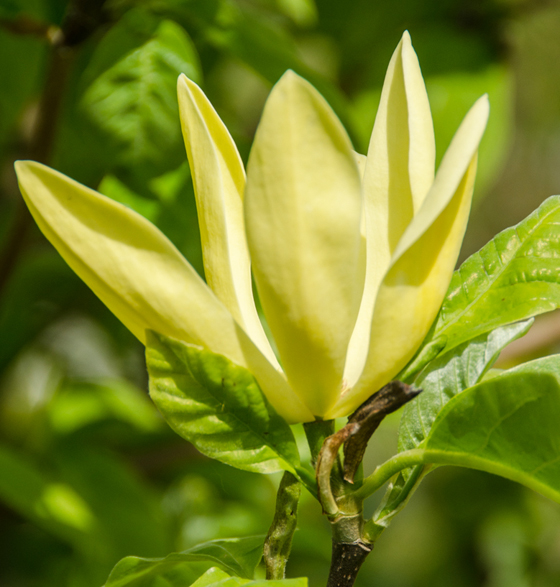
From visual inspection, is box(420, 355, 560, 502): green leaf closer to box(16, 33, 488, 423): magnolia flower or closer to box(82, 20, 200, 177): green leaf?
box(16, 33, 488, 423): magnolia flower

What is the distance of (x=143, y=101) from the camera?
65cm

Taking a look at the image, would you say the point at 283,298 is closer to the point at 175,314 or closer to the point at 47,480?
the point at 175,314

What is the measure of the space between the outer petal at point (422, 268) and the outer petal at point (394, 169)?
0.03 m

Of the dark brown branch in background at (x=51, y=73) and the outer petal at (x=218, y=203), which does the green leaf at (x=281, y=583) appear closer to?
the outer petal at (x=218, y=203)

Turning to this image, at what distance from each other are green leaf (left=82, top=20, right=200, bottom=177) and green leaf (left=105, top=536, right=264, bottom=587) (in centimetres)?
39

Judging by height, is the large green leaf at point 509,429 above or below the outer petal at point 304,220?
below

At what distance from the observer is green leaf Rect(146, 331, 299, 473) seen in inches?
13.5

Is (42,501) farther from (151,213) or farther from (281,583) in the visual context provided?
(281,583)

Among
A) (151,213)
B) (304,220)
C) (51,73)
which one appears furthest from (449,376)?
(51,73)

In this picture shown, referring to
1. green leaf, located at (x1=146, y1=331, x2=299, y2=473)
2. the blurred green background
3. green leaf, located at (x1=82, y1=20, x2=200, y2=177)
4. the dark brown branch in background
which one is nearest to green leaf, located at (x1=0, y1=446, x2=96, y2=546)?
the blurred green background

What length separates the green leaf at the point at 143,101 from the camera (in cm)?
65

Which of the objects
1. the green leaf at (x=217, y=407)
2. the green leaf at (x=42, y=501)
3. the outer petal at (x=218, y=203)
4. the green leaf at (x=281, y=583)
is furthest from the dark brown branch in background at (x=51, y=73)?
the green leaf at (x=281, y=583)

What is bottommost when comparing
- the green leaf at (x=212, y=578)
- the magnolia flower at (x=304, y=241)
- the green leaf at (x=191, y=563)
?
the green leaf at (x=191, y=563)

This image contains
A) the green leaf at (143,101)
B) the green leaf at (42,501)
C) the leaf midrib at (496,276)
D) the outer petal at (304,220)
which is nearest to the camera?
the outer petal at (304,220)
